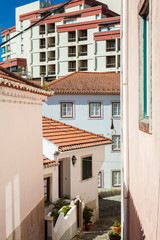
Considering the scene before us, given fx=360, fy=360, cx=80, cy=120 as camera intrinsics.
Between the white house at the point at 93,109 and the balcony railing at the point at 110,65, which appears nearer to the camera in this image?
the white house at the point at 93,109

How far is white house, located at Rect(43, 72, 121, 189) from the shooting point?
3406 centimetres

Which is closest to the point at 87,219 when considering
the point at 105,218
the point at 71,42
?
the point at 105,218

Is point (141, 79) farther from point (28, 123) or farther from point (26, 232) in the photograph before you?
point (26, 232)

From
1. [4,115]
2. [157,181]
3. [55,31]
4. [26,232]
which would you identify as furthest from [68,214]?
[55,31]

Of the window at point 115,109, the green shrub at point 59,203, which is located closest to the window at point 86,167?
the green shrub at point 59,203

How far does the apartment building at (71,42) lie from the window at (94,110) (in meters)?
16.1

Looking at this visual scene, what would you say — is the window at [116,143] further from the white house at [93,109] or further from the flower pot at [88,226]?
the flower pot at [88,226]

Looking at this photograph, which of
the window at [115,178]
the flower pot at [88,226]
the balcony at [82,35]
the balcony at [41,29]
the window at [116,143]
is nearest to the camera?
the flower pot at [88,226]

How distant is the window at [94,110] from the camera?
3449cm

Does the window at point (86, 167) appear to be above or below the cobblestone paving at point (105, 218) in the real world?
above

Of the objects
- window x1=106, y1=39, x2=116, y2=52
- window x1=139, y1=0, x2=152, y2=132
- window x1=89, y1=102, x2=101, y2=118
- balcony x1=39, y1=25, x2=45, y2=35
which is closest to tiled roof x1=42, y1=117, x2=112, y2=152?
window x1=139, y1=0, x2=152, y2=132

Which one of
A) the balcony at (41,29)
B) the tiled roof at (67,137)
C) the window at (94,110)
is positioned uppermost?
the balcony at (41,29)

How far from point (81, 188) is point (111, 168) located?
54.2 feet

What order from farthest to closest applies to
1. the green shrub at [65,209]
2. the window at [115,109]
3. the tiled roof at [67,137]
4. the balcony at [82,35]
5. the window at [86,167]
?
the balcony at [82,35] → the window at [115,109] → the window at [86,167] → the tiled roof at [67,137] → the green shrub at [65,209]
